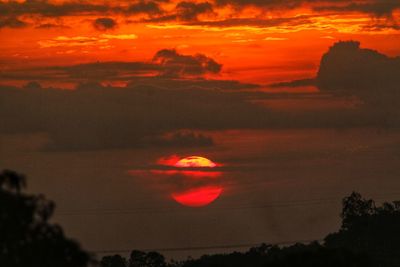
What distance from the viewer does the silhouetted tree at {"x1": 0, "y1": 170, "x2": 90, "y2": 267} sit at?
2036 inches

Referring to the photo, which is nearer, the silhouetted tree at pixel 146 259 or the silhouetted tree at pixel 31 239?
the silhouetted tree at pixel 31 239

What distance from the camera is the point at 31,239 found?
5250 centimetres

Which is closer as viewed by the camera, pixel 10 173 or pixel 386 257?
pixel 10 173

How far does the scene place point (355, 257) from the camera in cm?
9000

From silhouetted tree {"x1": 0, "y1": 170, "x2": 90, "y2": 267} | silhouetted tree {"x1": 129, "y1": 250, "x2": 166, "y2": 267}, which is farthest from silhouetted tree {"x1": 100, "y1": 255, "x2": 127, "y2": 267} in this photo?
silhouetted tree {"x1": 0, "y1": 170, "x2": 90, "y2": 267}

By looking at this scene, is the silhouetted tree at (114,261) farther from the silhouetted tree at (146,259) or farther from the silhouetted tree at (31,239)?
the silhouetted tree at (31,239)

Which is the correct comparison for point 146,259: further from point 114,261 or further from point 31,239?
point 31,239

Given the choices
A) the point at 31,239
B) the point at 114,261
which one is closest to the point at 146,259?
the point at 114,261

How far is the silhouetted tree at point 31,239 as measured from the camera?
51.7 m

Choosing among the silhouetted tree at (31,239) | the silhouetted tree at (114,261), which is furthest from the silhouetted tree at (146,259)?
the silhouetted tree at (31,239)

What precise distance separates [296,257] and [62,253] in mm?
32973

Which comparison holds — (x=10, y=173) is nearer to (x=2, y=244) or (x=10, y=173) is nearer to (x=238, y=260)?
(x=2, y=244)

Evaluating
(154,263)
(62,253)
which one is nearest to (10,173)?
(62,253)

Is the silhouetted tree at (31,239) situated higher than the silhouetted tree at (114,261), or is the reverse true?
the silhouetted tree at (114,261)
